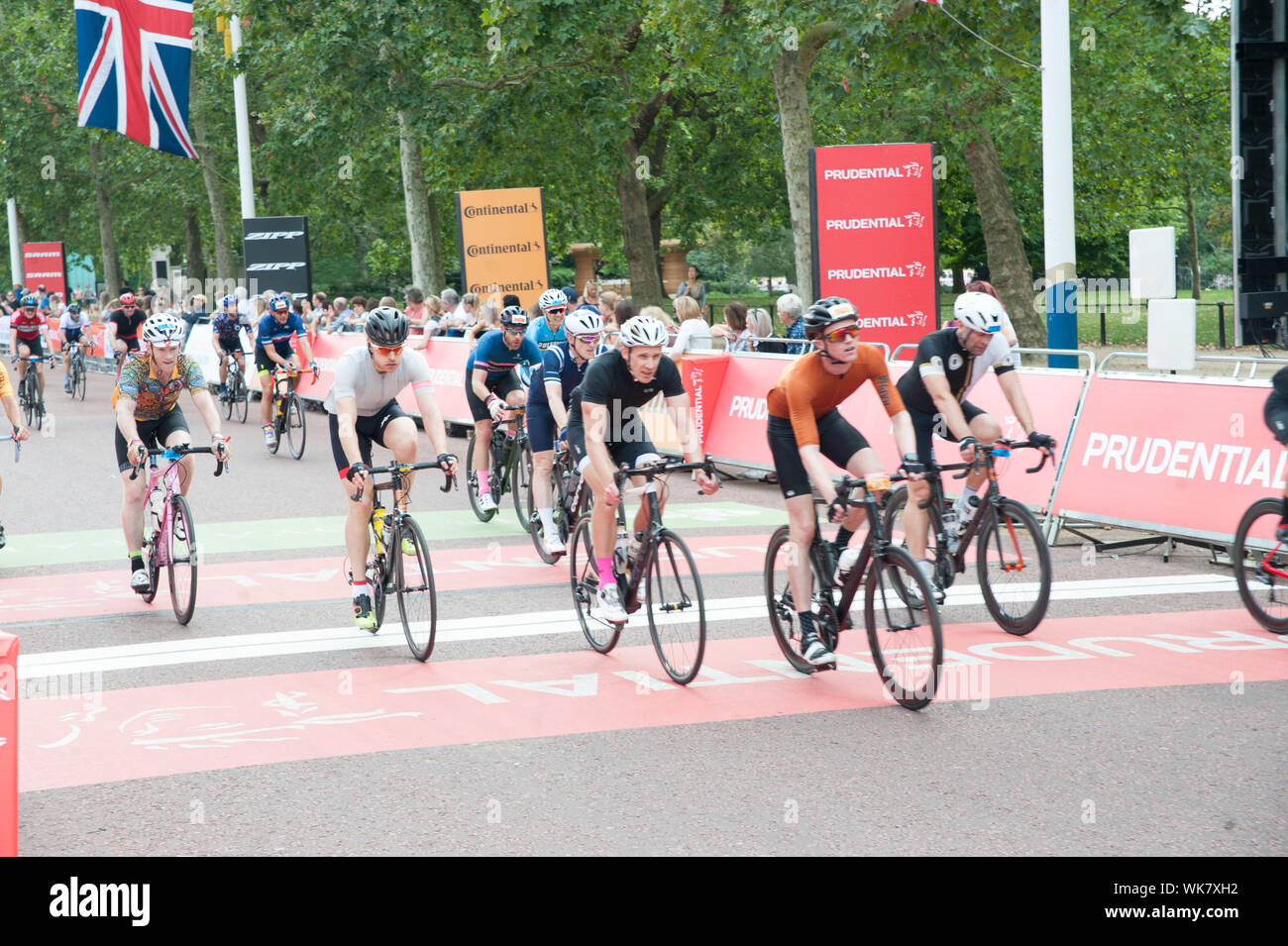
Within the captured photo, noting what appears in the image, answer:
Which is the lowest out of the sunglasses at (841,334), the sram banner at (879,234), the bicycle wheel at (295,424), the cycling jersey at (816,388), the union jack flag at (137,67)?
the bicycle wheel at (295,424)

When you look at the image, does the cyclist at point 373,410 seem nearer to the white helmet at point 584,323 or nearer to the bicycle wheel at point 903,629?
the white helmet at point 584,323

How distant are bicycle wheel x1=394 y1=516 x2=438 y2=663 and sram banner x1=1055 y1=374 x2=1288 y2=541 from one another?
535cm

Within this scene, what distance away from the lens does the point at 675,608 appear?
7.43 m

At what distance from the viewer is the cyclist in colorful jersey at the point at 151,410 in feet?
30.7

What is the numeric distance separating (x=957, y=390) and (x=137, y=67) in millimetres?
22023

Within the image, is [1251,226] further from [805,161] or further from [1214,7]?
[1214,7]

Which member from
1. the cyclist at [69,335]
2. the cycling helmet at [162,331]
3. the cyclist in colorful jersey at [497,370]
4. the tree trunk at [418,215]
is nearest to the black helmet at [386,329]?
the cycling helmet at [162,331]

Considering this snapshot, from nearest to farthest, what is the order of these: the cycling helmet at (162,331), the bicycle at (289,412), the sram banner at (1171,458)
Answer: the cycling helmet at (162,331) < the sram banner at (1171,458) < the bicycle at (289,412)

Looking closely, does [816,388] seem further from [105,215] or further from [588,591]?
[105,215]

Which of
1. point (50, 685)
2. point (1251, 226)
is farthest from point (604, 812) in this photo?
point (1251, 226)

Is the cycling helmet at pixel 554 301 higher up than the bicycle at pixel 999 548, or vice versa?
the cycling helmet at pixel 554 301

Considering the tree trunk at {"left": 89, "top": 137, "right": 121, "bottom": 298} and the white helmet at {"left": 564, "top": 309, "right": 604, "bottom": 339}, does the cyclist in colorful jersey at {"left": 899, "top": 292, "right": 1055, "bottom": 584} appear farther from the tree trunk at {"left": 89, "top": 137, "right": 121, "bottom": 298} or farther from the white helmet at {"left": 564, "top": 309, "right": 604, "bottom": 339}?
the tree trunk at {"left": 89, "top": 137, "right": 121, "bottom": 298}

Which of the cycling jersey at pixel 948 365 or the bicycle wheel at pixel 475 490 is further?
the bicycle wheel at pixel 475 490

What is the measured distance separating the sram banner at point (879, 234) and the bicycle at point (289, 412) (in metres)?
7.10
